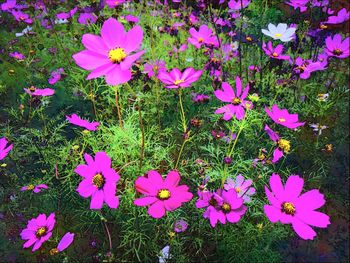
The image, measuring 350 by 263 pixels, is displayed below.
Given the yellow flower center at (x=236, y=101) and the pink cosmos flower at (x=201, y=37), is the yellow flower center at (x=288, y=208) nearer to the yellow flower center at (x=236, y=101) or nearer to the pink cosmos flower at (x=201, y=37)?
the yellow flower center at (x=236, y=101)

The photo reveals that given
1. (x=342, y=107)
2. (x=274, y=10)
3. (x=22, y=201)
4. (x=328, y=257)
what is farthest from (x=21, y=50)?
(x=328, y=257)

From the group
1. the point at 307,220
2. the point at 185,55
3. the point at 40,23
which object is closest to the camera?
the point at 307,220

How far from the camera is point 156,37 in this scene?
2311 millimetres

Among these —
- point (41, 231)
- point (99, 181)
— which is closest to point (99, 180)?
point (99, 181)

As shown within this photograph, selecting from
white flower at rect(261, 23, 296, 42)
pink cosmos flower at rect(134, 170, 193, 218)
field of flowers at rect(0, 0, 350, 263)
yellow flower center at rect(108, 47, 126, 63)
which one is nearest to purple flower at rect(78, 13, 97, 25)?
field of flowers at rect(0, 0, 350, 263)

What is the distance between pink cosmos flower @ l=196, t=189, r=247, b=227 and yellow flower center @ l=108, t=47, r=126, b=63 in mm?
443

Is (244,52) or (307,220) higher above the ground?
(307,220)

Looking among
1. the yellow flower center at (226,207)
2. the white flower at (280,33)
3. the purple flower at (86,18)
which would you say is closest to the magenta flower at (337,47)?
the white flower at (280,33)

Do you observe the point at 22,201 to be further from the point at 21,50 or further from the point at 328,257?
the point at 328,257

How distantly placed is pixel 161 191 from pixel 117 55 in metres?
0.38

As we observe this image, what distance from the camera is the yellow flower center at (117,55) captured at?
791mm

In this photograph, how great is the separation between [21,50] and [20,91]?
399mm

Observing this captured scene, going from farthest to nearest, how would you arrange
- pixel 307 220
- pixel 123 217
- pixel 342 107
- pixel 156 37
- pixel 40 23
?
pixel 40 23, pixel 156 37, pixel 342 107, pixel 123 217, pixel 307 220

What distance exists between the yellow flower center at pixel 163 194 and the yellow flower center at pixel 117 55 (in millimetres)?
372
